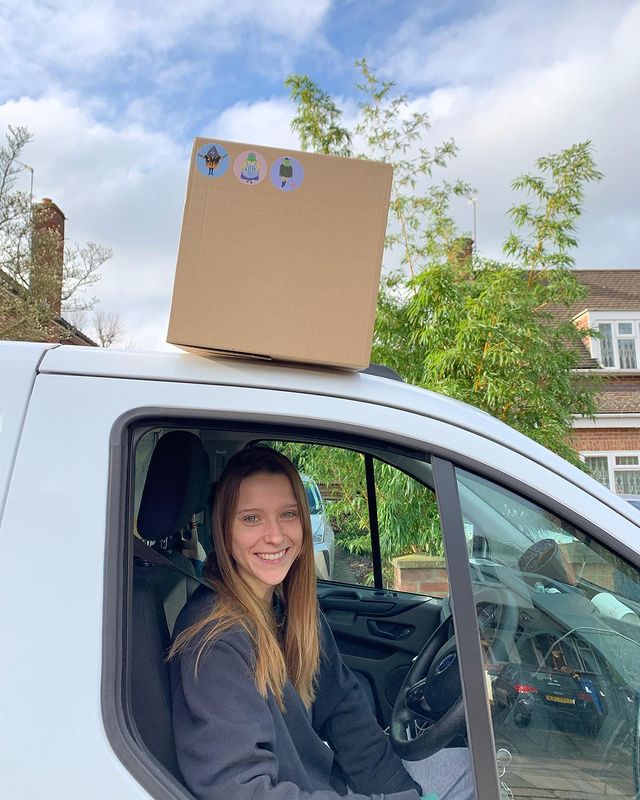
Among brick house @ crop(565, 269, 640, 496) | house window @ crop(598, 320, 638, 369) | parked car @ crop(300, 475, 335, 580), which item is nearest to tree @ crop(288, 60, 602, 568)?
parked car @ crop(300, 475, 335, 580)

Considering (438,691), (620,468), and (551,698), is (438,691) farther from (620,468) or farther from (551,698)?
(620,468)

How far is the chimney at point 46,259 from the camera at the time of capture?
507 inches

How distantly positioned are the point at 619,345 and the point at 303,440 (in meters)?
18.4

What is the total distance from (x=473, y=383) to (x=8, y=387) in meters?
4.95

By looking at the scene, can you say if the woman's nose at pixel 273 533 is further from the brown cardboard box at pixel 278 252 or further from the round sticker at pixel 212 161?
the round sticker at pixel 212 161

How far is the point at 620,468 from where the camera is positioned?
1552 cm

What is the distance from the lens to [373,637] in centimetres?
280

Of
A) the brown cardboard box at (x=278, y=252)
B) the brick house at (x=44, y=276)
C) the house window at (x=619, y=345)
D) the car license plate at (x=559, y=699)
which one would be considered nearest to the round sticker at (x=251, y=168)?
the brown cardboard box at (x=278, y=252)

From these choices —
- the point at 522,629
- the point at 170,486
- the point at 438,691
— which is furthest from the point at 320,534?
the point at 522,629

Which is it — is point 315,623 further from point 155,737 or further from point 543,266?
point 543,266

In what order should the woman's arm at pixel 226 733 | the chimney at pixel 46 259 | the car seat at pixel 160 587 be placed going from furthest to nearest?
the chimney at pixel 46 259 < the car seat at pixel 160 587 < the woman's arm at pixel 226 733

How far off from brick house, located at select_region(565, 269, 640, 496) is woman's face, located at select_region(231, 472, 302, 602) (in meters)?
12.8

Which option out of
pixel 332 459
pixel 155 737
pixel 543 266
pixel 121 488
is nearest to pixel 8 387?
pixel 121 488

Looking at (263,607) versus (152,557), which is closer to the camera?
(263,607)
